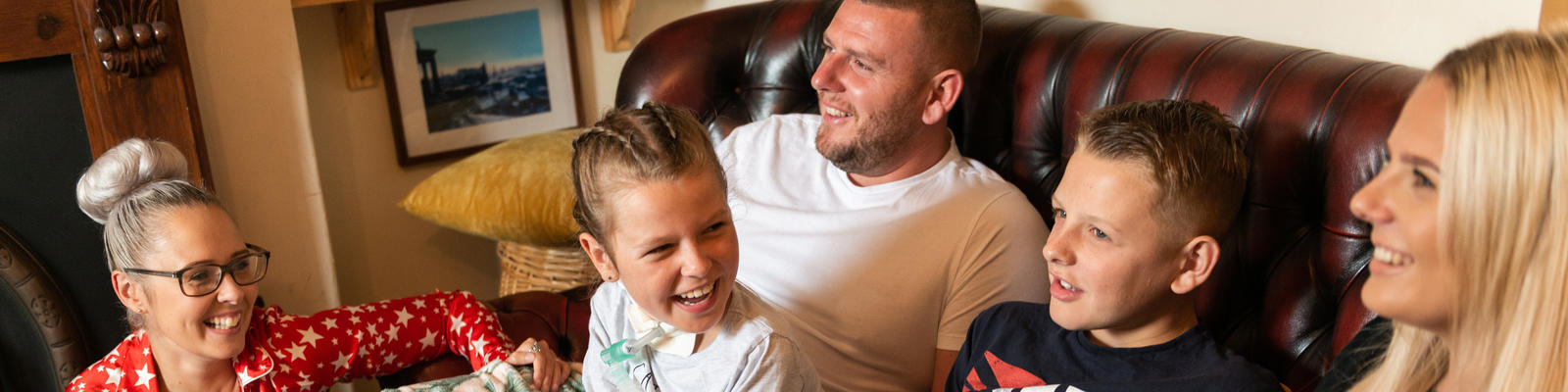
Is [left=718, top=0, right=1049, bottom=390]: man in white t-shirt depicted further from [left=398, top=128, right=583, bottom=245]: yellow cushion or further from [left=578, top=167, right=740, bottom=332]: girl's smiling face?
[left=398, top=128, right=583, bottom=245]: yellow cushion

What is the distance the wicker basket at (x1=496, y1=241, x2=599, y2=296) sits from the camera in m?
2.61

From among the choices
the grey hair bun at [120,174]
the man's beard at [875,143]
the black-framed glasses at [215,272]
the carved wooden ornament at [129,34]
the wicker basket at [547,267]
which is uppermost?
the carved wooden ornament at [129,34]

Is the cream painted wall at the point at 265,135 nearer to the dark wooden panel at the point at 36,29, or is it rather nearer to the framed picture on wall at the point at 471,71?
the dark wooden panel at the point at 36,29

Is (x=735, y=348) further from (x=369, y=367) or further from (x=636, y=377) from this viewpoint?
(x=369, y=367)

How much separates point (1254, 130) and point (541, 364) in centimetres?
112

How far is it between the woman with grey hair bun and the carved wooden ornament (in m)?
0.42

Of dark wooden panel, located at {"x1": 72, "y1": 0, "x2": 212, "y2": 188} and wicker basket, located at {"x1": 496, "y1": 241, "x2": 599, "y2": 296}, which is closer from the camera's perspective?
dark wooden panel, located at {"x1": 72, "y1": 0, "x2": 212, "y2": 188}

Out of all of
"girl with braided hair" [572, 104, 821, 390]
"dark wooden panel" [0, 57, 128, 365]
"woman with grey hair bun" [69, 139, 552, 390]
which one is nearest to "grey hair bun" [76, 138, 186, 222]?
"woman with grey hair bun" [69, 139, 552, 390]

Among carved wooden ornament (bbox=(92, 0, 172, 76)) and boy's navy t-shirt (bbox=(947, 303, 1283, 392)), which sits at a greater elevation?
carved wooden ornament (bbox=(92, 0, 172, 76))

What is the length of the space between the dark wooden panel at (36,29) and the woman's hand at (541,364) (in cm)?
110

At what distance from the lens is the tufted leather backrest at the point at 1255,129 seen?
1.30 m

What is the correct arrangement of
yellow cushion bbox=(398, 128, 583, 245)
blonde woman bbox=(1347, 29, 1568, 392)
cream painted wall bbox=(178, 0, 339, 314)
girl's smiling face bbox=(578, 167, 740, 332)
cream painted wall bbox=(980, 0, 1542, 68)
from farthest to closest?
yellow cushion bbox=(398, 128, 583, 245)
cream painted wall bbox=(178, 0, 339, 314)
cream painted wall bbox=(980, 0, 1542, 68)
girl's smiling face bbox=(578, 167, 740, 332)
blonde woman bbox=(1347, 29, 1568, 392)

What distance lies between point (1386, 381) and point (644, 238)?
806 mm

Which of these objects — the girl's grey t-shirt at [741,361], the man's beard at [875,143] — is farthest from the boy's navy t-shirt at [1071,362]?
the man's beard at [875,143]
